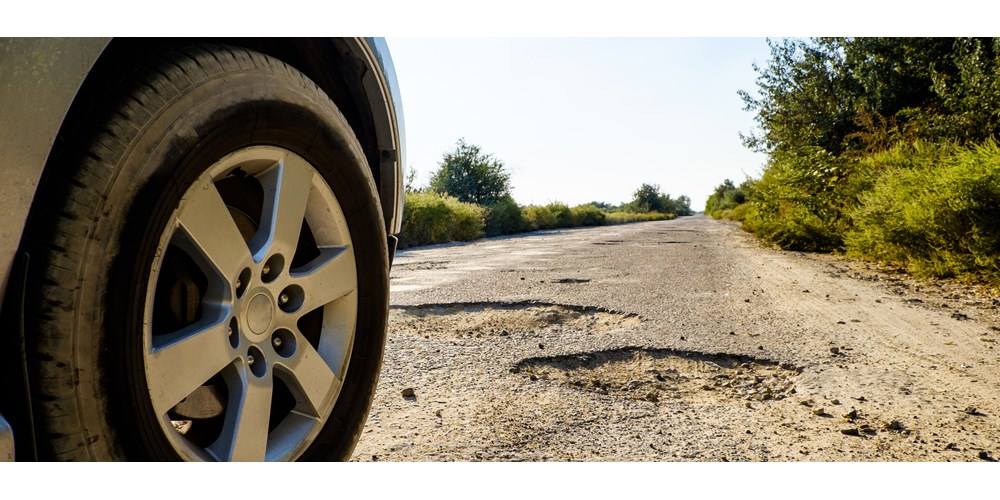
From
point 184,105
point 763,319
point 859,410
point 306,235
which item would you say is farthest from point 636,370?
point 184,105

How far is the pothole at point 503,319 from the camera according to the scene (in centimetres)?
417

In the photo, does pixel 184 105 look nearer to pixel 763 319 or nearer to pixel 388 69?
pixel 388 69

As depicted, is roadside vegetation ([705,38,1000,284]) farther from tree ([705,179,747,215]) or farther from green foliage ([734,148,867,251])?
tree ([705,179,747,215])

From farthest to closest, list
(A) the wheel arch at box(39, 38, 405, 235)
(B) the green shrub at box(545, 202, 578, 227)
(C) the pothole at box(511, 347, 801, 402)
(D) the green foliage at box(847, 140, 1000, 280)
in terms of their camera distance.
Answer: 1. (B) the green shrub at box(545, 202, 578, 227)
2. (D) the green foliage at box(847, 140, 1000, 280)
3. (C) the pothole at box(511, 347, 801, 402)
4. (A) the wheel arch at box(39, 38, 405, 235)

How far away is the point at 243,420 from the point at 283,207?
473mm

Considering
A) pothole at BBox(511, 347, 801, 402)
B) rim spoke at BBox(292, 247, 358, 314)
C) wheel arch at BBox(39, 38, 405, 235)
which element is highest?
wheel arch at BBox(39, 38, 405, 235)

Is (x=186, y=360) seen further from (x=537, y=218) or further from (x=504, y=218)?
(x=537, y=218)

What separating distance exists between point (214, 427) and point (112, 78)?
75 centimetres

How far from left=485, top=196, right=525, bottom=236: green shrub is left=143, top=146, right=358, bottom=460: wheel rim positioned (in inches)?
814

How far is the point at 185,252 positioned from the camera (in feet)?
4.40

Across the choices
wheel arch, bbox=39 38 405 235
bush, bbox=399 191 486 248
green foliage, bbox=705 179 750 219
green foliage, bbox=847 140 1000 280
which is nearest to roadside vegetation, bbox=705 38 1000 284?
green foliage, bbox=847 140 1000 280

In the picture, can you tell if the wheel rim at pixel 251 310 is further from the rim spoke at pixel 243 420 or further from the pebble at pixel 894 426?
the pebble at pixel 894 426

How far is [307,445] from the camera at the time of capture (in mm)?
1584

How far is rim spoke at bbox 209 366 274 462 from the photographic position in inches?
53.6
